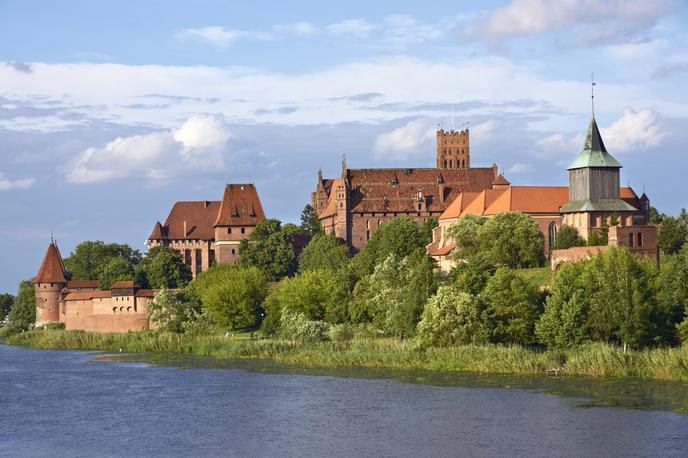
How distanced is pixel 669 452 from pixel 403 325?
27917 mm

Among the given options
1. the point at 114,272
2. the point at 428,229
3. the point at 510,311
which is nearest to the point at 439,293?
the point at 510,311

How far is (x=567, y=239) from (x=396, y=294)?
53.0 ft

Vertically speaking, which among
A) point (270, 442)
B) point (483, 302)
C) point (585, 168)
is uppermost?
point (585, 168)

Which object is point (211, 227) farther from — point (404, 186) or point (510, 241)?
point (510, 241)

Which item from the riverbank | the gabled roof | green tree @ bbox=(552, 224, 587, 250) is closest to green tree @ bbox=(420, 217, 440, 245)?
green tree @ bbox=(552, 224, 587, 250)

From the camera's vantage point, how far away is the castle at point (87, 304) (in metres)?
95.0

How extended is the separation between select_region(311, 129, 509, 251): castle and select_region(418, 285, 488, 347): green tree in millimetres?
52403

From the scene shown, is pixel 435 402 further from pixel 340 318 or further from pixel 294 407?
pixel 340 318

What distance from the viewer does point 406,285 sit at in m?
68.7

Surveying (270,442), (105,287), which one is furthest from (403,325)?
(105,287)

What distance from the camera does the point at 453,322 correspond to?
56625mm

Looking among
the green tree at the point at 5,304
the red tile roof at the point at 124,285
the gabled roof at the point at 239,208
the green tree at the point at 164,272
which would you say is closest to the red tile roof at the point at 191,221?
the gabled roof at the point at 239,208

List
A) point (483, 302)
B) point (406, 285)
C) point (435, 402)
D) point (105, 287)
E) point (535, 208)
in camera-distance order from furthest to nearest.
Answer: point (105, 287)
point (535, 208)
point (406, 285)
point (483, 302)
point (435, 402)

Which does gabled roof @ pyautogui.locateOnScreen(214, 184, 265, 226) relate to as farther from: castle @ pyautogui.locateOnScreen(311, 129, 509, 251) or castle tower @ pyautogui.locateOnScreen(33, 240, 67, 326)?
castle tower @ pyautogui.locateOnScreen(33, 240, 67, 326)
